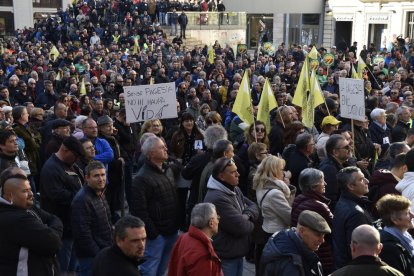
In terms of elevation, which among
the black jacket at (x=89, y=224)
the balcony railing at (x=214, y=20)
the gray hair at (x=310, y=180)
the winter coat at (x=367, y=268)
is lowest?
the black jacket at (x=89, y=224)

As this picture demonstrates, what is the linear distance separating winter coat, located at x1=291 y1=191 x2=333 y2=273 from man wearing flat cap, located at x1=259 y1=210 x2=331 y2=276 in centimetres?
81

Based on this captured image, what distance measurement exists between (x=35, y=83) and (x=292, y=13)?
3011 centimetres

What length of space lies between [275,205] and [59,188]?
199 centimetres

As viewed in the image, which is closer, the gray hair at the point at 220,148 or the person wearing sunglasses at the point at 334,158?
the person wearing sunglasses at the point at 334,158

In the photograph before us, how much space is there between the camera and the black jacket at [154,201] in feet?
18.4

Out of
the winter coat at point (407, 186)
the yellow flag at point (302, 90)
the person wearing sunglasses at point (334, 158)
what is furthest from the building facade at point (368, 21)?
the winter coat at point (407, 186)

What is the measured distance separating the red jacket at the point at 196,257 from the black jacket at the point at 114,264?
0.44m

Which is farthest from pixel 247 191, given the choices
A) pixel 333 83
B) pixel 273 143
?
pixel 333 83

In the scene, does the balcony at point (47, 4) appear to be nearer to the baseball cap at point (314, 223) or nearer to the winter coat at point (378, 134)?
the winter coat at point (378, 134)

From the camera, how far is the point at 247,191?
6.61 m

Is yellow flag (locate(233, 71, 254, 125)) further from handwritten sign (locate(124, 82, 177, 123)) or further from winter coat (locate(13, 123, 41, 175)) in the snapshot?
winter coat (locate(13, 123, 41, 175))

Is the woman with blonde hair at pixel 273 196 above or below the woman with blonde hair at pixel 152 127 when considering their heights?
below

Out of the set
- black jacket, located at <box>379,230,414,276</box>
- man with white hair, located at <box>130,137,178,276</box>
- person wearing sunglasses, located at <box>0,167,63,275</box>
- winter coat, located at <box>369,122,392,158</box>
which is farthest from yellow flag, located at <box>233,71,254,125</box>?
person wearing sunglasses, located at <box>0,167,63,275</box>

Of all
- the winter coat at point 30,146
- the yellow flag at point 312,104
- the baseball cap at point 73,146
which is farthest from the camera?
the yellow flag at point 312,104
